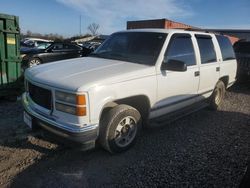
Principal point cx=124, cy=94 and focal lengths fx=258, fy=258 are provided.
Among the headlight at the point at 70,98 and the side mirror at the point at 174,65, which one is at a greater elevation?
the side mirror at the point at 174,65

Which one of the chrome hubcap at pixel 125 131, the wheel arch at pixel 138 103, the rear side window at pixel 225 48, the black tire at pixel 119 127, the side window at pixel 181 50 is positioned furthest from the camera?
the rear side window at pixel 225 48

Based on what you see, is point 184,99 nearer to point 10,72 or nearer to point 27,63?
point 10,72

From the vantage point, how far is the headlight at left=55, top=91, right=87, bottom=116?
3074 millimetres

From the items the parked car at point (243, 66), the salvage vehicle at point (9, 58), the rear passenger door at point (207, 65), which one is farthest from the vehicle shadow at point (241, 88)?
the salvage vehicle at point (9, 58)

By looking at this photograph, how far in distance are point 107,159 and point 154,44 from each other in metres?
2.05

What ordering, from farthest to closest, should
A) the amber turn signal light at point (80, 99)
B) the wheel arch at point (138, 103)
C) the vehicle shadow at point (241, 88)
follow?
1. the vehicle shadow at point (241, 88)
2. the wheel arch at point (138, 103)
3. the amber turn signal light at point (80, 99)

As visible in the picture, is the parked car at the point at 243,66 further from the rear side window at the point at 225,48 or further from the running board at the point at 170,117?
the running board at the point at 170,117

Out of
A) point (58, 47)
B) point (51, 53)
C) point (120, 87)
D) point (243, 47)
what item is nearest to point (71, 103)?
point (120, 87)

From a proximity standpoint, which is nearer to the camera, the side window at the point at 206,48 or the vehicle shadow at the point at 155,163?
the vehicle shadow at the point at 155,163

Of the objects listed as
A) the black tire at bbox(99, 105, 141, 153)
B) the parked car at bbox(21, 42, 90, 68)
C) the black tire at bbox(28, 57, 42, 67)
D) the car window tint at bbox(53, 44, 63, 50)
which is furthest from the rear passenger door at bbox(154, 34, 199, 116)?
the car window tint at bbox(53, 44, 63, 50)

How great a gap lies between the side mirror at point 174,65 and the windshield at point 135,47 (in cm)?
19

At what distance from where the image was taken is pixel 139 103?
161 inches

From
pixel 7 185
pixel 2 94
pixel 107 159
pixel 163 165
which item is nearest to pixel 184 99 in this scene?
pixel 163 165

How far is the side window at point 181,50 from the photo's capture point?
4.41 metres
